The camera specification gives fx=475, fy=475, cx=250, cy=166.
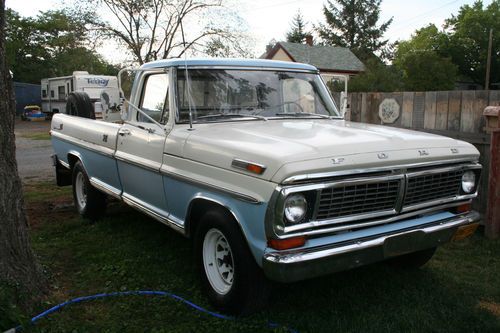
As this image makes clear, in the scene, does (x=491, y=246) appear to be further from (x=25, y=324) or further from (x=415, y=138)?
(x=25, y=324)

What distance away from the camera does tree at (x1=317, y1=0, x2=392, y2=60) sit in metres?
52.6

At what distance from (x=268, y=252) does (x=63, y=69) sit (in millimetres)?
38330

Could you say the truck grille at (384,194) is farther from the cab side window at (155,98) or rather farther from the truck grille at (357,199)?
the cab side window at (155,98)

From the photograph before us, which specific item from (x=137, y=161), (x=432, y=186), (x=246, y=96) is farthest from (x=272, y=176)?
(x=137, y=161)

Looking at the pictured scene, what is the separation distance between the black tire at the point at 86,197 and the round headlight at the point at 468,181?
4.03 meters

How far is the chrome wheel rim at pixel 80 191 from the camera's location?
6.07 m

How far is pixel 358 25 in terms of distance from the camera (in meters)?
53.0

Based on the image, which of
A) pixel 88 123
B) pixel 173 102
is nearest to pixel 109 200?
pixel 88 123

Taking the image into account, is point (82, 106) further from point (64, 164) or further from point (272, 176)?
point (272, 176)

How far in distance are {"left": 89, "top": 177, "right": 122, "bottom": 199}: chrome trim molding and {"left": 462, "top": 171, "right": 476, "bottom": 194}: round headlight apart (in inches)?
128

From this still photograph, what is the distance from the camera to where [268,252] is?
2855mm

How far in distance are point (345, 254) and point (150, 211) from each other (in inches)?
79.6

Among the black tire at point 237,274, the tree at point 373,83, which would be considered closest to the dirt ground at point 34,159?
the black tire at point 237,274

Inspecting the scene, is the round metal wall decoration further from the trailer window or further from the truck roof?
the trailer window
